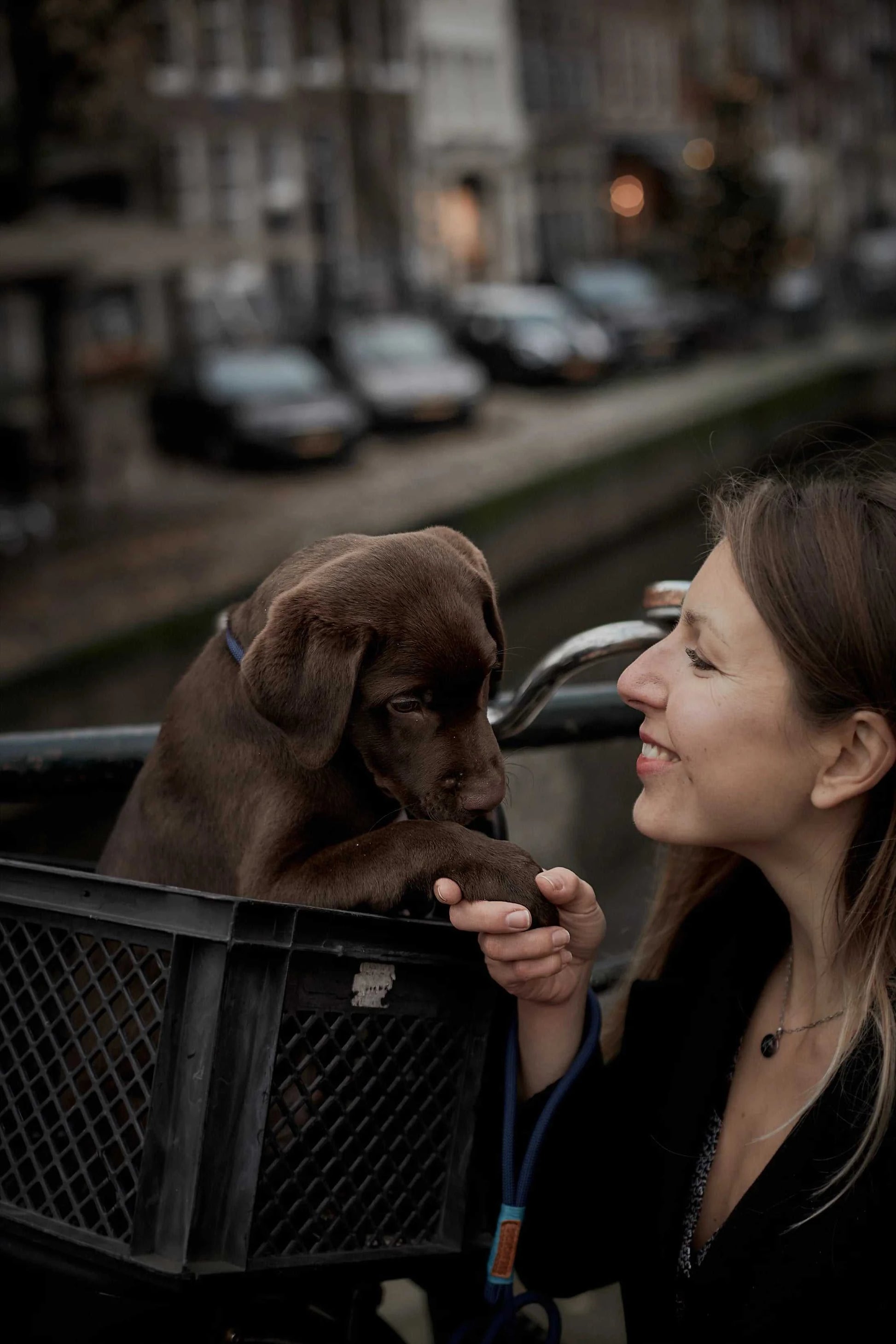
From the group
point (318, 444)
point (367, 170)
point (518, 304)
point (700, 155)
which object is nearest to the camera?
point (318, 444)

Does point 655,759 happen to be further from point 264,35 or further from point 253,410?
point 264,35

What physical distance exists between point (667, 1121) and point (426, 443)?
1860 centimetres

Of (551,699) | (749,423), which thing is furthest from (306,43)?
(551,699)

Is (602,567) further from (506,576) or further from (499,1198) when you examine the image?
(499,1198)

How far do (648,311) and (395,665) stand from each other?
80.7ft

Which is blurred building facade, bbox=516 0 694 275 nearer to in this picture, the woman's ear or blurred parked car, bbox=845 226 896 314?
blurred parked car, bbox=845 226 896 314

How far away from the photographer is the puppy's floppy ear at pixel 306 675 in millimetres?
1916

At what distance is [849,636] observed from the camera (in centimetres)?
169

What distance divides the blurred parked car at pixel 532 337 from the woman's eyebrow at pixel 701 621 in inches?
863

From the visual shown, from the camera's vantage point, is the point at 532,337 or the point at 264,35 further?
the point at 264,35

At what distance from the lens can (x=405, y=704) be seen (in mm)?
2076

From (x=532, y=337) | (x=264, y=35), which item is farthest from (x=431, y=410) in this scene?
(x=264, y=35)

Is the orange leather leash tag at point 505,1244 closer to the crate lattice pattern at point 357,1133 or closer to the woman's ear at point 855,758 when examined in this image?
the crate lattice pattern at point 357,1133

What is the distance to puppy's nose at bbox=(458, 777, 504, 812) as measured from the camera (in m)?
2.02
